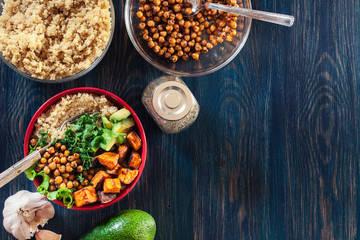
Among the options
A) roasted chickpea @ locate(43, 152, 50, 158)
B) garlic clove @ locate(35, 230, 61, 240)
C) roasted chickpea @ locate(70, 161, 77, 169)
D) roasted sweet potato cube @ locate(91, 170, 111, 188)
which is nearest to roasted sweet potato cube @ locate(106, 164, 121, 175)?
roasted sweet potato cube @ locate(91, 170, 111, 188)

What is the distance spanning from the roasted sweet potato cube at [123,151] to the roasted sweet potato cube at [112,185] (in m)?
0.08

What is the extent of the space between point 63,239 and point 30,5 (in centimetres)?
93

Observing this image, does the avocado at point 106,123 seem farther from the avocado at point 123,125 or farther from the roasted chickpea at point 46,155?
the roasted chickpea at point 46,155

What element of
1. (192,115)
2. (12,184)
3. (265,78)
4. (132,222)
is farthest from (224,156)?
(12,184)

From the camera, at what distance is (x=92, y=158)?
1.35 metres

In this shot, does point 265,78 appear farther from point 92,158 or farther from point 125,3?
point 92,158

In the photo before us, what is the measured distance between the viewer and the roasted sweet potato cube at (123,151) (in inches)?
54.4

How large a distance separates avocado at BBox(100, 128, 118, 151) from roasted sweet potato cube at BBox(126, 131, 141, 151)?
53mm

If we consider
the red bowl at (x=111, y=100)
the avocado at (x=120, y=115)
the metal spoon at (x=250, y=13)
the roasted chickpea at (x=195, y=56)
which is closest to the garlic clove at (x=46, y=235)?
the red bowl at (x=111, y=100)

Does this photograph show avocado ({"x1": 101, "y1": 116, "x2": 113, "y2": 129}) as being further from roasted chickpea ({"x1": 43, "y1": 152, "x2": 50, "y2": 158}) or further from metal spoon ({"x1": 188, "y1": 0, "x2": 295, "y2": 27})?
metal spoon ({"x1": 188, "y1": 0, "x2": 295, "y2": 27})

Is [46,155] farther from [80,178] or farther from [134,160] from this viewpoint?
[134,160]

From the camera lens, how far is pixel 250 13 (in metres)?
1.28

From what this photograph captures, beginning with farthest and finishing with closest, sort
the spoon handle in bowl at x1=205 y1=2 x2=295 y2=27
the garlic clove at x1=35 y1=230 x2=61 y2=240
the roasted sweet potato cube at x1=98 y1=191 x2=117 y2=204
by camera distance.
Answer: the garlic clove at x1=35 y1=230 x2=61 y2=240
the roasted sweet potato cube at x1=98 y1=191 x2=117 y2=204
the spoon handle in bowl at x1=205 y1=2 x2=295 y2=27

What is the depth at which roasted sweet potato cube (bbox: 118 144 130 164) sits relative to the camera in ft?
4.53
